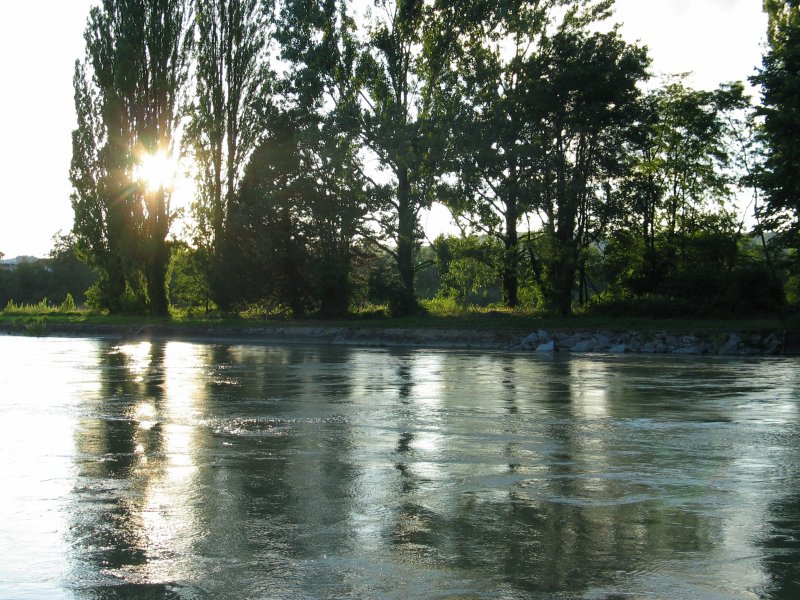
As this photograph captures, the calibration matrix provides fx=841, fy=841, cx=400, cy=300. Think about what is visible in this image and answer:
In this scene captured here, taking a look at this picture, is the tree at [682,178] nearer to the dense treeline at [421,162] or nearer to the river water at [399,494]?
the dense treeline at [421,162]

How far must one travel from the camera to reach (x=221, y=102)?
49.6 m

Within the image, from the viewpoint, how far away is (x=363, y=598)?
5047 mm

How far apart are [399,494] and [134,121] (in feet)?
152

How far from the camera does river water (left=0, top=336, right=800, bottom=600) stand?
5438 mm

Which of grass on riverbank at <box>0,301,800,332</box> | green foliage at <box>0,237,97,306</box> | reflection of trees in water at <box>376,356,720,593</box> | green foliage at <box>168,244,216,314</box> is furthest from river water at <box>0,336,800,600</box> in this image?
green foliage at <box>0,237,97,306</box>

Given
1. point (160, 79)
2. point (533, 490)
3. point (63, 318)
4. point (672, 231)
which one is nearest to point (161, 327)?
point (63, 318)

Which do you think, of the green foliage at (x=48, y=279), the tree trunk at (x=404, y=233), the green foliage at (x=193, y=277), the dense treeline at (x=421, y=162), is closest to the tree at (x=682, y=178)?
the dense treeline at (x=421, y=162)

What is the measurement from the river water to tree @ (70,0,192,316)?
114ft

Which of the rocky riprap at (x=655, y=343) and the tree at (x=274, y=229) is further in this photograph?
the tree at (x=274, y=229)

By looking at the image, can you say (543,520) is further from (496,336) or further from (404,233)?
(404,233)

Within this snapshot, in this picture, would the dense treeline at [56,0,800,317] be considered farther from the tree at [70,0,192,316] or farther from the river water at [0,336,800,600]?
the river water at [0,336,800,600]

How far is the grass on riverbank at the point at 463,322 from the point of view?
33.8 m

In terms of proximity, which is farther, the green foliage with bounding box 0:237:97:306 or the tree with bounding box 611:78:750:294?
the green foliage with bounding box 0:237:97:306

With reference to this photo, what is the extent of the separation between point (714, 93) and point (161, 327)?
32208 millimetres
